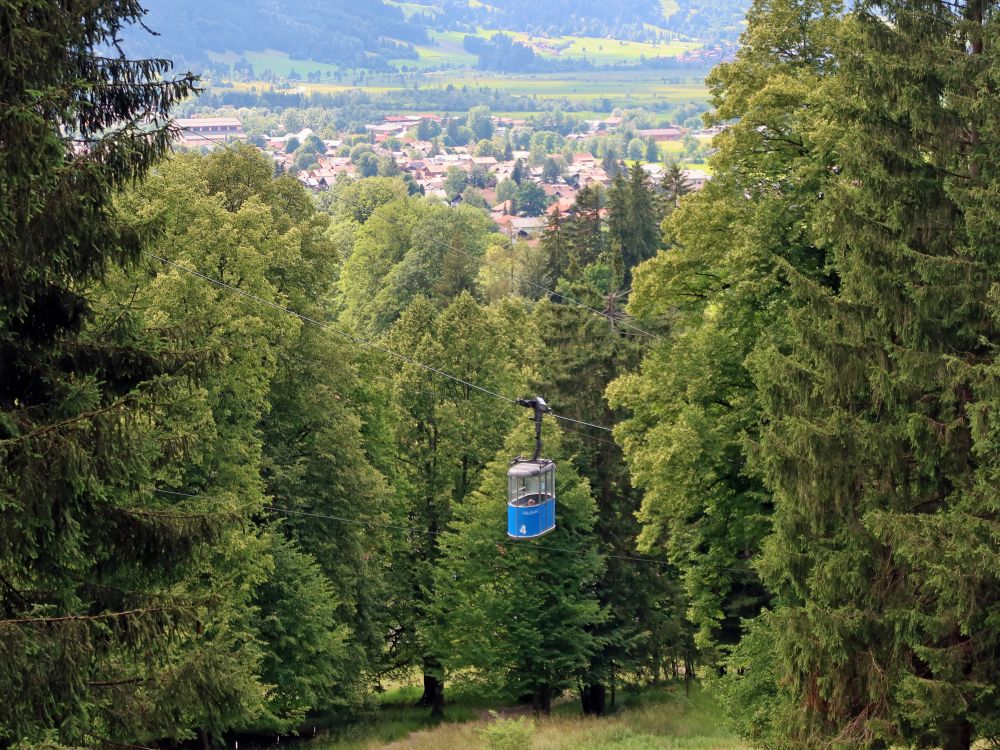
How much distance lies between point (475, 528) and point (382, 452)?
4499mm

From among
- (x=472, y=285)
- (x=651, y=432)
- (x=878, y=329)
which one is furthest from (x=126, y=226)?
(x=472, y=285)

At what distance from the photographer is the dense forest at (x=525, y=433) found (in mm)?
11023

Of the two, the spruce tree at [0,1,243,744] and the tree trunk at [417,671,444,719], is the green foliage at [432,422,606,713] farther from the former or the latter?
the spruce tree at [0,1,243,744]

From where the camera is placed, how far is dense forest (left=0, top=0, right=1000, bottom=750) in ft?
36.2

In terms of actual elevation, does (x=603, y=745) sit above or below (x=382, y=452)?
below

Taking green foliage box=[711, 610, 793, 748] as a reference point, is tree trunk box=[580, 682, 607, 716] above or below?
below

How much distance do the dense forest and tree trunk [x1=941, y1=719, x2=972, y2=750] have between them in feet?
0.15

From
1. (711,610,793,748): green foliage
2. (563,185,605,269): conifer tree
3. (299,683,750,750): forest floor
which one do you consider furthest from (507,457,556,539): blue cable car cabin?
(563,185,605,269): conifer tree

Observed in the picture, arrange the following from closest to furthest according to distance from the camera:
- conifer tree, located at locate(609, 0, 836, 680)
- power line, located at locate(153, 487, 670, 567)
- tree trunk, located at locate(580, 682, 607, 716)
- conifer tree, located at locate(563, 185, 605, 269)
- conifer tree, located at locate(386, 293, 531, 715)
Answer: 1. conifer tree, located at locate(609, 0, 836, 680)
2. power line, located at locate(153, 487, 670, 567)
3. tree trunk, located at locate(580, 682, 607, 716)
4. conifer tree, located at locate(386, 293, 531, 715)
5. conifer tree, located at locate(563, 185, 605, 269)

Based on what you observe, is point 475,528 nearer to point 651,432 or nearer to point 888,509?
point 651,432

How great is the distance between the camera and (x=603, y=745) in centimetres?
2820

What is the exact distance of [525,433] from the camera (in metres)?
33.0

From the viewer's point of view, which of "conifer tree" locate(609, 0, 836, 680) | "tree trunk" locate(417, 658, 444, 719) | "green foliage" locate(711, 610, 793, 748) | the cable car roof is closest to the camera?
"green foliage" locate(711, 610, 793, 748)

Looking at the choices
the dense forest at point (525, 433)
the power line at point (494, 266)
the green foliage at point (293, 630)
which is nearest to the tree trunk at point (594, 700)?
the dense forest at point (525, 433)
